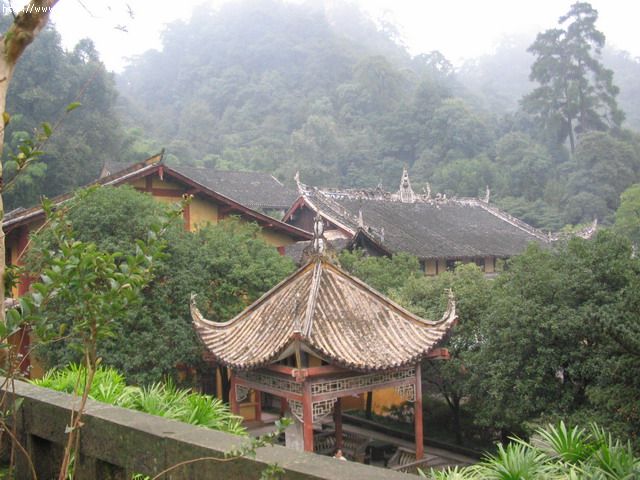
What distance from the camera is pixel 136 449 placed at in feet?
10.7

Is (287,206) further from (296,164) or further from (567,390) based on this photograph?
(567,390)

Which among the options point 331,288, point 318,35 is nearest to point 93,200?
point 331,288

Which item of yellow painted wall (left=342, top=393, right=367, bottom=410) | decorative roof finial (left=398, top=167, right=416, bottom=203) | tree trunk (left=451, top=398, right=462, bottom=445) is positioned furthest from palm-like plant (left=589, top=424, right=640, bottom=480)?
decorative roof finial (left=398, top=167, right=416, bottom=203)

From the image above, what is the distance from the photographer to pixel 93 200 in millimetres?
13062

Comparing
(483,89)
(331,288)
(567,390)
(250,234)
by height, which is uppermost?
(483,89)

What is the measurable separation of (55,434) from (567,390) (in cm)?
940

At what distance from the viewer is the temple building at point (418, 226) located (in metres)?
25.3

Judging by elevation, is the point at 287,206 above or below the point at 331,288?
above

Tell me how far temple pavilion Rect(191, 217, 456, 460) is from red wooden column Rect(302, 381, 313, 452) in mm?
16

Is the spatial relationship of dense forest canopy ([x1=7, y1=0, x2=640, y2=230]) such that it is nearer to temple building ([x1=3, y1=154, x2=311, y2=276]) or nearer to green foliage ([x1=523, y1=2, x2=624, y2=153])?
green foliage ([x1=523, y1=2, x2=624, y2=153])

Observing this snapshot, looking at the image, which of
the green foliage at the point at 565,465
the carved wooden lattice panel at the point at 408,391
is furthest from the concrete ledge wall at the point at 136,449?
the carved wooden lattice panel at the point at 408,391

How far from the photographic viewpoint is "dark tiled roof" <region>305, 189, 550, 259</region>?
84.7 ft

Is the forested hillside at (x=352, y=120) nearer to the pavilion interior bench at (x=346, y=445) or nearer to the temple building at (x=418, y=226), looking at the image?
the temple building at (x=418, y=226)

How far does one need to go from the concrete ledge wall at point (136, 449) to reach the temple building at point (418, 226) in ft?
56.8
